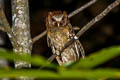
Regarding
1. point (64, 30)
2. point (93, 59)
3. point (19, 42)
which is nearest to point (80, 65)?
point (93, 59)

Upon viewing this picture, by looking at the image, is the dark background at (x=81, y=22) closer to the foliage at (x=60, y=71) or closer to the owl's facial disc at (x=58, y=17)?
the owl's facial disc at (x=58, y=17)

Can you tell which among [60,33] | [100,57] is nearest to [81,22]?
[60,33]

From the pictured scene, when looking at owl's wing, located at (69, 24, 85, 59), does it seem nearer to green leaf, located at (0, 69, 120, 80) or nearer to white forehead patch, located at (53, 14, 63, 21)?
white forehead patch, located at (53, 14, 63, 21)

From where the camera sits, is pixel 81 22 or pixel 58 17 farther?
pixel 81 22

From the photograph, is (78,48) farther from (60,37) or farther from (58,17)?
(58,17)

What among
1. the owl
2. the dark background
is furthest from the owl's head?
the dark background

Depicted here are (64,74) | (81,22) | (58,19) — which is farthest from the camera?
(81,22)
